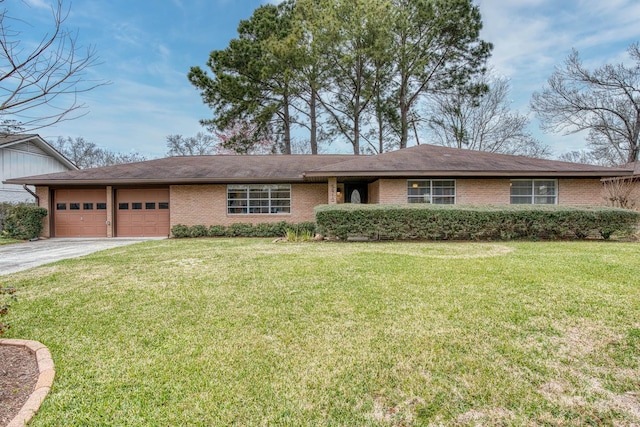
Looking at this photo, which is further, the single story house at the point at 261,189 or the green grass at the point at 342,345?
the single story house at the point at 261,189

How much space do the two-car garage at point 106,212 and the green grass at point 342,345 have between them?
940 centimetres

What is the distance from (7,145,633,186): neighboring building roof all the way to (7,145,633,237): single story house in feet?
0.14

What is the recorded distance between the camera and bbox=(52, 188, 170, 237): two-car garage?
15.2 m

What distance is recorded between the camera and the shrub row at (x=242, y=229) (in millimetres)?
14266

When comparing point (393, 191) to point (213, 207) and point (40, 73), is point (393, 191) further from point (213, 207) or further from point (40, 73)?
point (40, 73)

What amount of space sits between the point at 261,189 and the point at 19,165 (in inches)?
666

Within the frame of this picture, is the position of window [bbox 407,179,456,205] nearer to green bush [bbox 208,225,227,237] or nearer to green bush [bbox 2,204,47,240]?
green bush [bbox 208,225,227,237]

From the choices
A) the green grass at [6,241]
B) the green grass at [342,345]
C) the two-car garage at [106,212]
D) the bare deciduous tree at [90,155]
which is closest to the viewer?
the green grass at [342,345]

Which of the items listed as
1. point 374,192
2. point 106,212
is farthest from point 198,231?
point 374,192

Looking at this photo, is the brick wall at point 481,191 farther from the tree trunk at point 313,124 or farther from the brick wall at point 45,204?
the brick wall at point 45,204

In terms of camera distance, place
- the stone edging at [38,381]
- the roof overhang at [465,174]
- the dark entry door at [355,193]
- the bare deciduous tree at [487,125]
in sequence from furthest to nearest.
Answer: the bare deciduous tree at [487,125] < the dark entry door at [355,193] < the roof overhang at [465,174] < the stone edging at [38,381]

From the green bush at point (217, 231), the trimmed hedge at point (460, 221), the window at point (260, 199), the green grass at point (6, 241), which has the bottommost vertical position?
the green grass at point (6, 241)

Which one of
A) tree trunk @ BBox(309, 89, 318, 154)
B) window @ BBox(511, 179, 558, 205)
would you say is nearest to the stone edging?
window @ BBox(511, 179, 558, 205)

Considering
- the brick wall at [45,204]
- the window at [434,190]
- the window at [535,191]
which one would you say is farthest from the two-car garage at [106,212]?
the window at [535,191]
